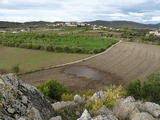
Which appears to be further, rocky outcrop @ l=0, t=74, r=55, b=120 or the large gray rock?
the large gray rock

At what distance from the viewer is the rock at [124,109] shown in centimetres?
812

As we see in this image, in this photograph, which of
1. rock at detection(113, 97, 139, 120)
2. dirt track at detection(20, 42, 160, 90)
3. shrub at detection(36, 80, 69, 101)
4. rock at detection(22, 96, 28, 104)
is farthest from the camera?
dirt track at detection(20, 42, 160, 90)

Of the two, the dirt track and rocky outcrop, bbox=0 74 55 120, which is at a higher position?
rocky outcrop, bbox=0 74 55 120

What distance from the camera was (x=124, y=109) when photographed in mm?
8367

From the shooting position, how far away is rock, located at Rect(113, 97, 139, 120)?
8117mm

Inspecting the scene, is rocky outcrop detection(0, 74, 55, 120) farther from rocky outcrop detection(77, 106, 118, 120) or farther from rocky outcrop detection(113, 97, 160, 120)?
rocky outcrop detection(113, 97, 160, 120)

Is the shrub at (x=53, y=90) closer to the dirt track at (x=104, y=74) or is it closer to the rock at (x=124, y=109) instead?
the dirt track at (x=104, y=74)

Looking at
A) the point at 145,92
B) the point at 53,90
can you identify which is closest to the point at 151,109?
the point at 145,92

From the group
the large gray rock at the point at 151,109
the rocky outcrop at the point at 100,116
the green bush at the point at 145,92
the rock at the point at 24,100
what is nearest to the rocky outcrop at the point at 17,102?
the rock at the point at 24,100

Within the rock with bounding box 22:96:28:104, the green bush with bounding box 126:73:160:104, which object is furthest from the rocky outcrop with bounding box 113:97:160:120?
the green bush with bounding box 126:73:160:104

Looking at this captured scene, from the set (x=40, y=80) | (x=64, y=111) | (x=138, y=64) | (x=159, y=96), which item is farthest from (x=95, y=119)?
(x=138, y=64)

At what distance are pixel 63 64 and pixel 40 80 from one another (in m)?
12.1

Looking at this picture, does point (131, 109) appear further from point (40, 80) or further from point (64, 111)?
point (40, 80)

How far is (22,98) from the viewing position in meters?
5.97
